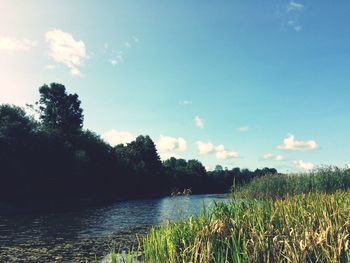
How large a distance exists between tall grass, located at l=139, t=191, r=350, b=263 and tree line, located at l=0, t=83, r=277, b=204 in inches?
900

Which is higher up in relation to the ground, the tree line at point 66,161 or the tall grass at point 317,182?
the tree line at point 66,161

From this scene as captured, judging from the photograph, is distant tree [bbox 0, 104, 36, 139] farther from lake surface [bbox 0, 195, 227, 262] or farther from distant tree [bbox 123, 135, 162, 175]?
distant tree [bbox 123, 135, 162, 175]

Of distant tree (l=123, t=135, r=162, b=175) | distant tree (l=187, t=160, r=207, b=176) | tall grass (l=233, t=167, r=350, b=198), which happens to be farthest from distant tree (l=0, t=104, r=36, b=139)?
distant tree (l=187, t=160, r=207, b=176)

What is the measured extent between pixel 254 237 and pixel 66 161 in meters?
63.2

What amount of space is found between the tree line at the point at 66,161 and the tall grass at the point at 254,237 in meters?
22.8

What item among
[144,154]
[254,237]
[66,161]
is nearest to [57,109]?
[66,161]

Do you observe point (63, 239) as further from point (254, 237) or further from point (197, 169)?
point (197, 169)

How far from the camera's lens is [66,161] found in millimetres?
68438

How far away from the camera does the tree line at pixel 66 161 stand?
56.1 m

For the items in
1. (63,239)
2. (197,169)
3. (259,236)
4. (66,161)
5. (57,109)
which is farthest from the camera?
(197,169)

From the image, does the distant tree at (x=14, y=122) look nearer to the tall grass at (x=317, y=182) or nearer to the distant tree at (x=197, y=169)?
the tall grass at (x=317, y=182)

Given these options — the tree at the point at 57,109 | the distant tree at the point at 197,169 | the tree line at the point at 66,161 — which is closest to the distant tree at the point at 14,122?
the tree line at the point at 66,161

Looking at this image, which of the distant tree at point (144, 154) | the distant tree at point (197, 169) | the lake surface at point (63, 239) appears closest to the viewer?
the lake surface at point (63, 239)

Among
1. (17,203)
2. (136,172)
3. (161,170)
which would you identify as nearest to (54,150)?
(17,203)
